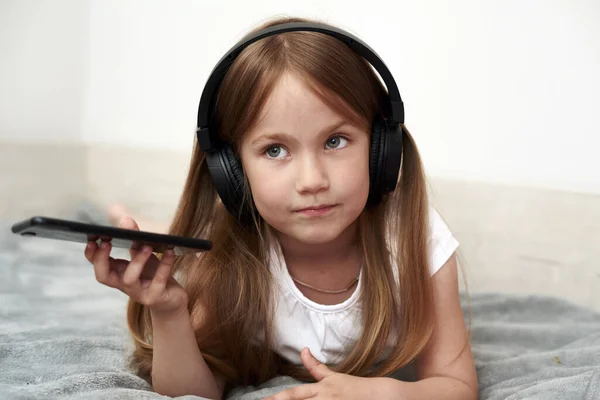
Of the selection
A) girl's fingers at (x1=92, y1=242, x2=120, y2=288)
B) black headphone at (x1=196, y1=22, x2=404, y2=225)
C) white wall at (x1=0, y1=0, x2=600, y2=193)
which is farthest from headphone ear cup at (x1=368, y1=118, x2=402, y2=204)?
white wall at (x1=0, y1=0, x2=600, y2=193)

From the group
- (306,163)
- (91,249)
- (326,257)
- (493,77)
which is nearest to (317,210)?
(306,163)

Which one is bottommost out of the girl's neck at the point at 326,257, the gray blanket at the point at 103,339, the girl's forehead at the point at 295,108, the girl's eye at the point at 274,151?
the gray blanket at the point at 103,339

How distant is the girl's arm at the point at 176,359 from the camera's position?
4.02ft

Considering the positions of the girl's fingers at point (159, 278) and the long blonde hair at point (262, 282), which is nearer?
the girl's fingers at point (159, 278)

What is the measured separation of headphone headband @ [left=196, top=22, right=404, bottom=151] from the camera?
3.76 feet

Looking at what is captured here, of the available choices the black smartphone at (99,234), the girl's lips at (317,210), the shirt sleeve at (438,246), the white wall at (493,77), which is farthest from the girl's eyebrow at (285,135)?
the white wall at (493,77)

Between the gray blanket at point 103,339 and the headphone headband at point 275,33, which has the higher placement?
the headphone headband at point 275,33

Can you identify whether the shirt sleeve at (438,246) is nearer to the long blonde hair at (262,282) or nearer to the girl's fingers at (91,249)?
the long blonde hair at (262,282)

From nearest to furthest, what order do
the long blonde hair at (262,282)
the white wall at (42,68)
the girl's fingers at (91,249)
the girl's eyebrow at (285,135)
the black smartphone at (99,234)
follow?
the black smartphone at (99,234) → the girl's fingers at (91,249) → the girl's eyebrow at (285,135) → the long blonde hair at (262,282) → the white wall at (42,68)

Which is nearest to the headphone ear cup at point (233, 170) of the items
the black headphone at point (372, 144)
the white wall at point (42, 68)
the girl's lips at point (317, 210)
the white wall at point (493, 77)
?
the black headphone at point (372, 144)

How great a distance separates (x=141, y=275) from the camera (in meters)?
1.20

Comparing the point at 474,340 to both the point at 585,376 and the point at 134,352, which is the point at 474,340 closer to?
the point at 585,376

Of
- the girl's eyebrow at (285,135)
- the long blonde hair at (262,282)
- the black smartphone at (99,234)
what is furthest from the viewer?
the long blonde hair at (262,282)

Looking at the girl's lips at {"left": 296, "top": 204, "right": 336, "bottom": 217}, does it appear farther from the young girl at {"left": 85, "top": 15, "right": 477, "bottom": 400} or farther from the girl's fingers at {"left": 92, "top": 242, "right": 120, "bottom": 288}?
the girl's fingers at {"left": 92, "top": 242, "right": 120, "bottom": 288}
